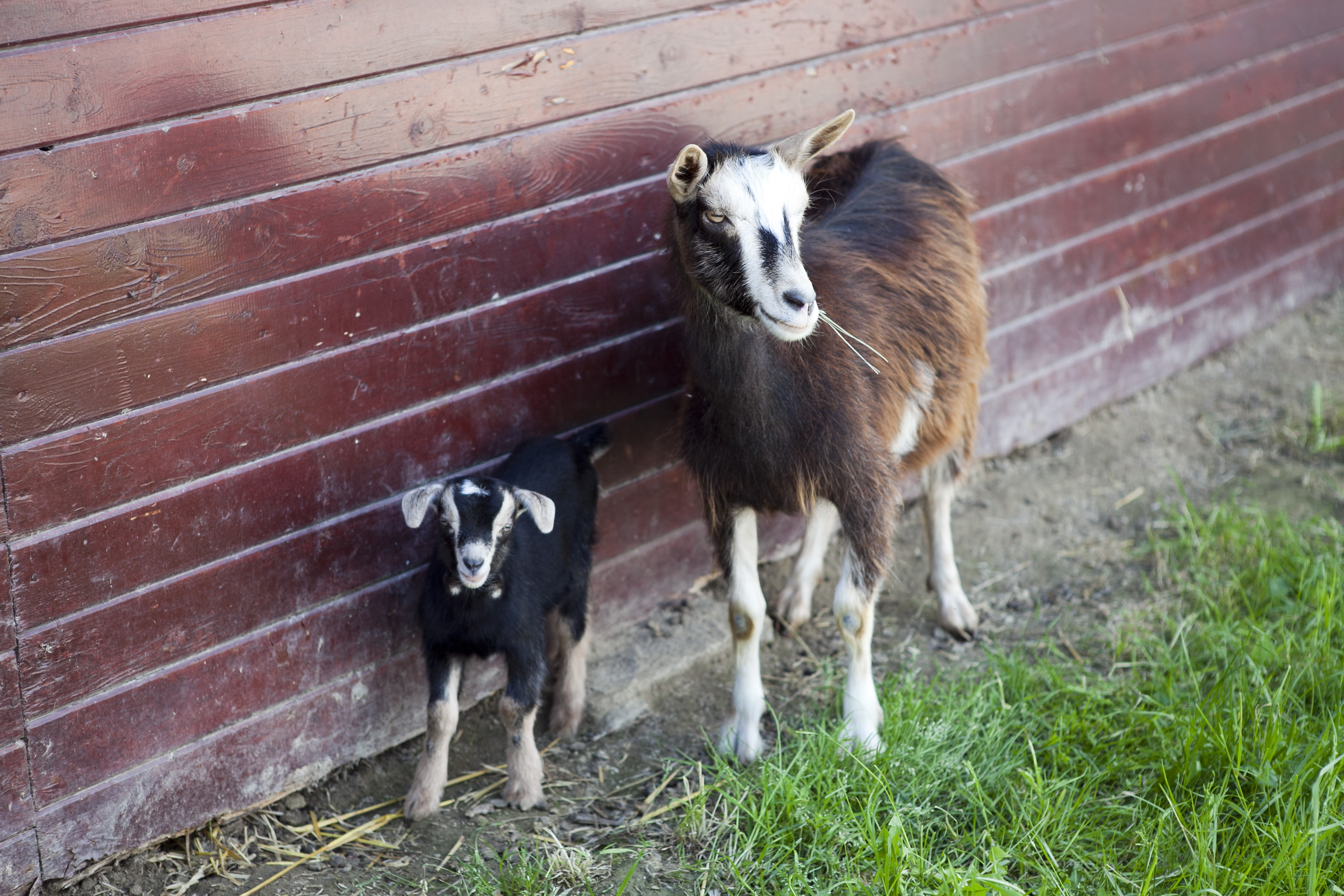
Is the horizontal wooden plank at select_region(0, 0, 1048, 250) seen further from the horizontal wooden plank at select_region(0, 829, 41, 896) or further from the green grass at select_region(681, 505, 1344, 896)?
the green grass at select_region(681, 505, 1344, 896)

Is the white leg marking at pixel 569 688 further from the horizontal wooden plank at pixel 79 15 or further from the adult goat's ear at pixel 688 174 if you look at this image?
the horizontal wooden plank at pixel 79 15

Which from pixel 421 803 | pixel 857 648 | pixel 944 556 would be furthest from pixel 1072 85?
pixel 421 803

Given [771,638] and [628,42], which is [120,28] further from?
[771,638]

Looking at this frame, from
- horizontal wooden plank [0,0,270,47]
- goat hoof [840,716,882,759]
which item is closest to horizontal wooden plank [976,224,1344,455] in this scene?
goat hoof [840,716,882,759]

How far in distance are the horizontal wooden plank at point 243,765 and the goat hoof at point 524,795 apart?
1.43 feet

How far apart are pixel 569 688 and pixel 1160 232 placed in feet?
11.9

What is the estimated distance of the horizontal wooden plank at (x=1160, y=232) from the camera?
4.85 m

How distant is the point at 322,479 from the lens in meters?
3.08

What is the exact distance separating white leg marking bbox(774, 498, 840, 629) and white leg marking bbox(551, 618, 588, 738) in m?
0.85

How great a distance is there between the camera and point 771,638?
4.04m

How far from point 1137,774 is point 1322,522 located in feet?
5.62

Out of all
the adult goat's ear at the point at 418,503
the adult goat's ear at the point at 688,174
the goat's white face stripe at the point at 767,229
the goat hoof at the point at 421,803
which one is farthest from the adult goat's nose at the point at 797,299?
the goat hoof at the point at 421,803

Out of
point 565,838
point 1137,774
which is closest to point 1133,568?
point 1137,774

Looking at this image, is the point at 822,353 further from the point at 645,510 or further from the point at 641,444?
the point at 645,510
